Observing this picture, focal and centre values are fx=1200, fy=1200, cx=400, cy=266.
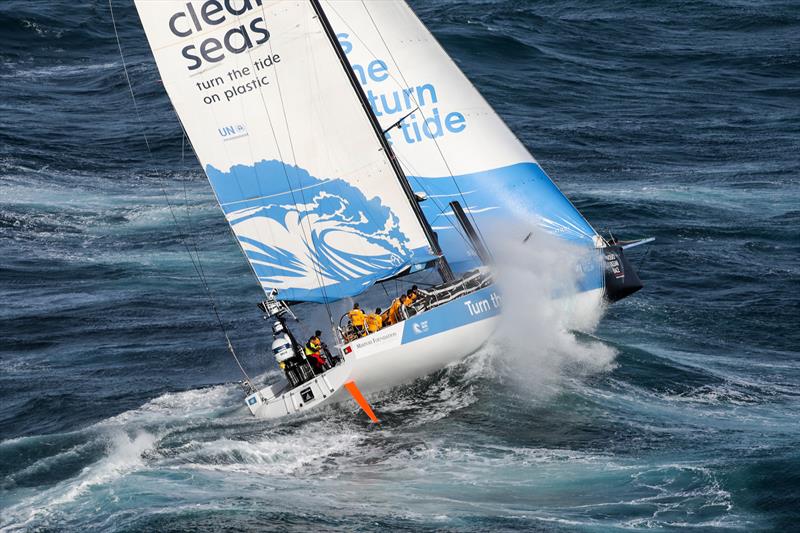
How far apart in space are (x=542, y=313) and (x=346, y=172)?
16.2ft

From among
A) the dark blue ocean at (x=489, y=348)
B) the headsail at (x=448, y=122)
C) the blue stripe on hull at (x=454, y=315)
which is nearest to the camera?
the dark blue ocean at (x=489, y=348)

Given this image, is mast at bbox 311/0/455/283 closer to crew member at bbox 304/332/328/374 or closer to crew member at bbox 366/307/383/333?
crew member at bbox 366/307/383/333

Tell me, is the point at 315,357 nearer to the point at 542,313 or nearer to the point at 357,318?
the point at 357,318

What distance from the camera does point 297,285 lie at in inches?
967

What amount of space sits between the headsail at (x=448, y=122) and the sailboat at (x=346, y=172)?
0.03 m

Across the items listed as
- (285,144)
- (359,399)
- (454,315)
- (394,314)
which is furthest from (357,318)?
(285,144)

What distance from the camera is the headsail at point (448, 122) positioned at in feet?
82.8

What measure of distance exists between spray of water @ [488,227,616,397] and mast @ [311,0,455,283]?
46.8 inches

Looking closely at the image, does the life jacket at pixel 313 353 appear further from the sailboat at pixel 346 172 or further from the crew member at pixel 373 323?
Answer: the crew member at pixel 373 323

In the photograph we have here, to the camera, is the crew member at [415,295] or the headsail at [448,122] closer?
the crew member at [415,295]

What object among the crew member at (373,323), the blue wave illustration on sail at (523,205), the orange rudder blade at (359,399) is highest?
the blue wave illustration on sail at (523,205)

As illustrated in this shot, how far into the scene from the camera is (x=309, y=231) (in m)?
24.3

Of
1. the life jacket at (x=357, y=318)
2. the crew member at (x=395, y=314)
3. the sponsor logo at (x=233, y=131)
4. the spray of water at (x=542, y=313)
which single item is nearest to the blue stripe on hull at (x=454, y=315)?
the spray of water at (x=542, y=313)

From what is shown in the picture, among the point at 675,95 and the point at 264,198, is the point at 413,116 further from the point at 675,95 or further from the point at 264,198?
the point at 675,95
